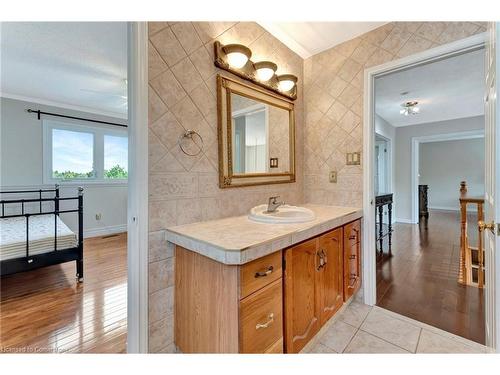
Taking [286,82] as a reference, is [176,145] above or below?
below

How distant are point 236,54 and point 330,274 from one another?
1.66 metres

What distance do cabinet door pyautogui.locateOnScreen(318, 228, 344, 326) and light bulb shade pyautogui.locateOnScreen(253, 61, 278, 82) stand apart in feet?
4.28

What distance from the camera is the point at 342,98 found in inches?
82.8

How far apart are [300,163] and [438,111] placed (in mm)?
4058

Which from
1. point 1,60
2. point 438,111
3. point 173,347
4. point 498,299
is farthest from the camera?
point 438,111

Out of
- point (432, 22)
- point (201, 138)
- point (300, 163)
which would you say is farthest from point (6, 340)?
point (432, 22)

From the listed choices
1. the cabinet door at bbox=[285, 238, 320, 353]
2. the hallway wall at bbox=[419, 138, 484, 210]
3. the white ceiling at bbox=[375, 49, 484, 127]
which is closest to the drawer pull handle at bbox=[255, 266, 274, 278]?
the cabinet door at bbox=[285, 238, 320, 353]

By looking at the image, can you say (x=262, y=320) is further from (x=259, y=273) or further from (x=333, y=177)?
(x=333, y=177)

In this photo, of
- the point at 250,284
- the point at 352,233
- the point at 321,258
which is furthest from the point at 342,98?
the point at 250,284

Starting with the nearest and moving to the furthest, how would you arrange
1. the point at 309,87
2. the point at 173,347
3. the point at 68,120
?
the point at 173,347 < the point at 309,87 < the point at 68,120

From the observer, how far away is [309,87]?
2.35 metres

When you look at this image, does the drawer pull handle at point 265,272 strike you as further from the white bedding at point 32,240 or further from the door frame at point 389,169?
the door frame at point 389,169

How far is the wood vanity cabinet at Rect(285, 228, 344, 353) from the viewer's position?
1220 millimetres
